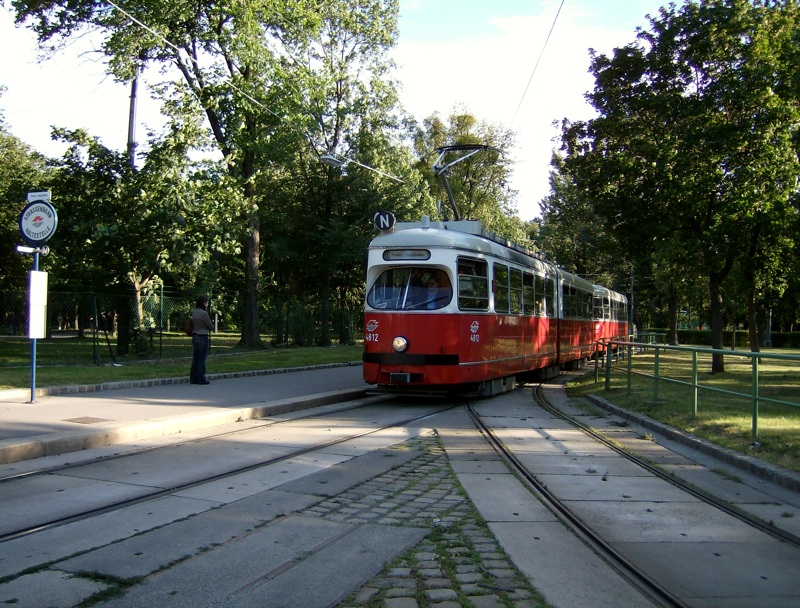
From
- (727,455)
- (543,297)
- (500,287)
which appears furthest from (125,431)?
(543,297)

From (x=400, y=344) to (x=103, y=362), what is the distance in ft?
35.4

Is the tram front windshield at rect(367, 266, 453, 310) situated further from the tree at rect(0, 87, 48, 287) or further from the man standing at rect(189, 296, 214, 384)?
the tree at rect(0, 87, 48, 287)

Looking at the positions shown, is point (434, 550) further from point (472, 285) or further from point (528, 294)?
point (528, 294)

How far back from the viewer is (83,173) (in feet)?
68.8

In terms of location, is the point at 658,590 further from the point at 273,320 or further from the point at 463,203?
the point at 463,203

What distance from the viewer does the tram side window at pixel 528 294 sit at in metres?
16.8

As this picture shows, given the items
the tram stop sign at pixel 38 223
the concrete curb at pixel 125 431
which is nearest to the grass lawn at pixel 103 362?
the tram stop sign at pixel 38 223

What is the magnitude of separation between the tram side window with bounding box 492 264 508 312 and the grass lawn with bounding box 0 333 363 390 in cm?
777

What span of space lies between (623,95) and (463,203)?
97.2 feet

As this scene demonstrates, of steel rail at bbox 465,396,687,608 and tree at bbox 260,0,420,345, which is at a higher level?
tree at bbox 260,0,420,345

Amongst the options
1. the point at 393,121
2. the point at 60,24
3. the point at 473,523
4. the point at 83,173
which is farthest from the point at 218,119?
the point at 473,523

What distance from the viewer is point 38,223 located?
1118 cm

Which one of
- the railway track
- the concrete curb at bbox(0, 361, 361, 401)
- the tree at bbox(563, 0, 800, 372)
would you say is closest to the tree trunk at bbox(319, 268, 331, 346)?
the concrete curb at bbox(0, 361, 361, 401)

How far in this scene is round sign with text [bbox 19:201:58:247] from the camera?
1112cm
